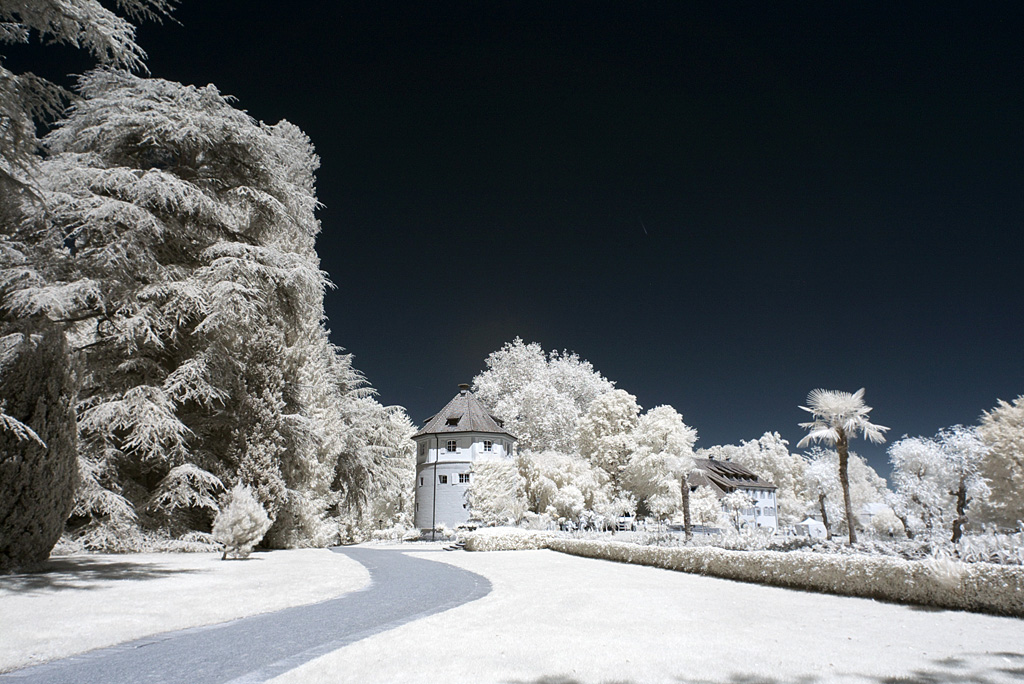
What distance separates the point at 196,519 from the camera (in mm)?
20297

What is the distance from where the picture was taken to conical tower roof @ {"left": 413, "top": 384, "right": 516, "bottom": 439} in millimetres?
46250

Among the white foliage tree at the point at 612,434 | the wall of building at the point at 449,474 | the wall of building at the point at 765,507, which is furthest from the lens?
the wall of building at the point at 765,507

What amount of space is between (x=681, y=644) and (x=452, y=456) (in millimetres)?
39771

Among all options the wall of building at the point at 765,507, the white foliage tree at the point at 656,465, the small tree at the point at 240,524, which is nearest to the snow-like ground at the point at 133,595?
the small tree at the point at 240,524

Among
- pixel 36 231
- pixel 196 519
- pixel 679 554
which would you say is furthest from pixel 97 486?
pixel 679 554

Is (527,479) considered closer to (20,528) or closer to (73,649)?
(20,528)

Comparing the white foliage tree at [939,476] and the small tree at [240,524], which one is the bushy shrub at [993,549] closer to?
the small tree at [240,524]

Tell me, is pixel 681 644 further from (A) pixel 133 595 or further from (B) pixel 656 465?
(B) pixel 656 465

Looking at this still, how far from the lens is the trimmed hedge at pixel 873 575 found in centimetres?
951

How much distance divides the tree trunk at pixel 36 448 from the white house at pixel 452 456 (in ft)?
110

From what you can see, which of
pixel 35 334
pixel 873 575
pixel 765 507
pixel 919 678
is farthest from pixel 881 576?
pixel 765 507

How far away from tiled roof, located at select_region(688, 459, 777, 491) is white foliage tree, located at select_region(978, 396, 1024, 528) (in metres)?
36.2

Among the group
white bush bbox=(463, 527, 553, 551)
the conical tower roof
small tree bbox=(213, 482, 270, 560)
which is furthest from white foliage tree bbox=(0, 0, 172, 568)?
the conical tower roof

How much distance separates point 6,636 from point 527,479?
101ft
